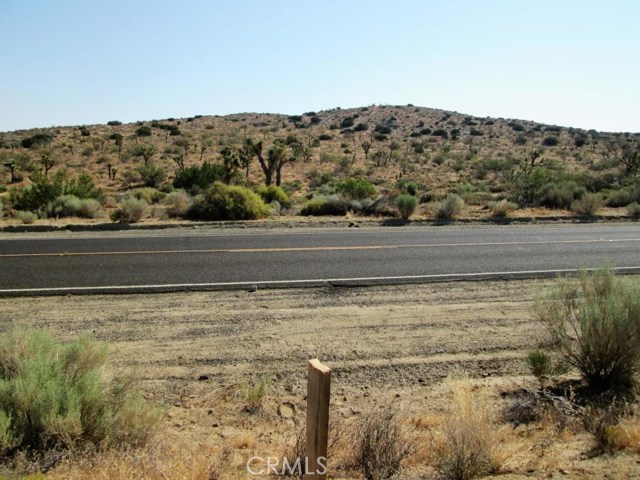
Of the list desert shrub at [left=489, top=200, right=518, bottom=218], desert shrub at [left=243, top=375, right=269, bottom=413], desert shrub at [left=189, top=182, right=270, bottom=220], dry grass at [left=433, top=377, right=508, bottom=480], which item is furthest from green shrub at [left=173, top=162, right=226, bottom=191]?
dry grass at [left=433, top=377, right=508, bottom=480]

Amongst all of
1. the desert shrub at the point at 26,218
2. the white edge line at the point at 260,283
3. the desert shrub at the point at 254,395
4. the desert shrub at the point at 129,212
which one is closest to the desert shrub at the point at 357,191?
the desert shrub at the point at 129,212

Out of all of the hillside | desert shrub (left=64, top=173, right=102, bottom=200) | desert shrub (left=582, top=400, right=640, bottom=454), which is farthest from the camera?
the hillside

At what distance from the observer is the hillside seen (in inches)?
1347

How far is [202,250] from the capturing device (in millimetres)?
13672

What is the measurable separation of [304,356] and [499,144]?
70330 mm

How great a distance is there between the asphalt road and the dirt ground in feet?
3.03

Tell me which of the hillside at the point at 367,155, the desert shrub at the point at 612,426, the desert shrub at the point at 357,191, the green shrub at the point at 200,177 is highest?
the hillside at the point at 367,155

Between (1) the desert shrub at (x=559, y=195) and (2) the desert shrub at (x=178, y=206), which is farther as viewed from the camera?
(1) the desert shrub at (x=559, y=195)

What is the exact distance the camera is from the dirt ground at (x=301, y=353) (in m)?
4.71

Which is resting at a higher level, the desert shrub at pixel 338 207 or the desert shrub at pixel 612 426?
the desert shrub at pixel 338 207

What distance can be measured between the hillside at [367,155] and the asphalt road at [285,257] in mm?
8510

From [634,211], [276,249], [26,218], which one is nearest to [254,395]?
[276,249]

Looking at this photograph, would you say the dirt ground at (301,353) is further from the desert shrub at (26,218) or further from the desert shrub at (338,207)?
the desert shrub at (338,207)

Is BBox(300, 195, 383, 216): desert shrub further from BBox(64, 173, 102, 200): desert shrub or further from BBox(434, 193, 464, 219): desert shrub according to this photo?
BBox(64, 173, 102, 200): desert shrub
